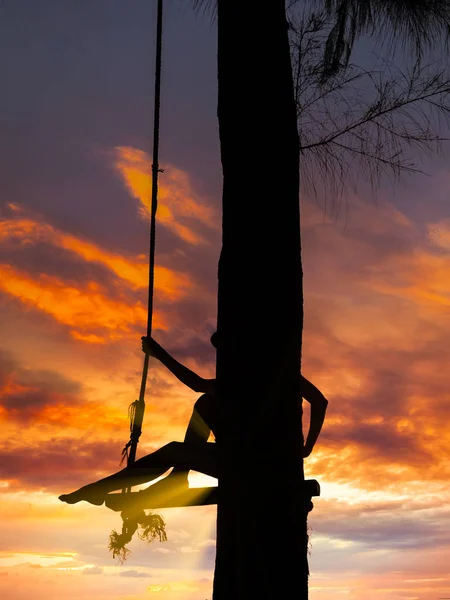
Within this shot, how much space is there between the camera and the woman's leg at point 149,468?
3.81 meters

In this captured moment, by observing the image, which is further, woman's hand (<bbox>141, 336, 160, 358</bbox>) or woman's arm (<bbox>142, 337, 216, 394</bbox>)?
woman's hand (<bbox>141, 336, 160, 358</bbox>)

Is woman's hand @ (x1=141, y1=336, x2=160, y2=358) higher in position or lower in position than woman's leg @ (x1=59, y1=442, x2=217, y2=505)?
higher

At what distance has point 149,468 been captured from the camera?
3988 millimetres

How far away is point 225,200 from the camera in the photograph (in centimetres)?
381

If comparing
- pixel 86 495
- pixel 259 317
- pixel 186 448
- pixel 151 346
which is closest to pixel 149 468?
pixel 186 448

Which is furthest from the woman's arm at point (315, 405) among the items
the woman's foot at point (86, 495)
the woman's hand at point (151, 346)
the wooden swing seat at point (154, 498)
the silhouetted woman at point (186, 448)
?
the woman's foot at point (86, 495)

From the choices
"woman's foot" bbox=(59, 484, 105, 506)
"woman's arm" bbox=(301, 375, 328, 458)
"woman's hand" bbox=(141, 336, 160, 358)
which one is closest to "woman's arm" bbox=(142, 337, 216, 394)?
"woman's hand" bbox=(141, 336, 160, 358)

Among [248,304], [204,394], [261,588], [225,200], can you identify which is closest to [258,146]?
[225,200]

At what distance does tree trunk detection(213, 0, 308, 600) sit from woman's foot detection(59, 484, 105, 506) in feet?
3.17

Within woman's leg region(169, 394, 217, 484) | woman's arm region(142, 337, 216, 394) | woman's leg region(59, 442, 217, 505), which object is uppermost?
woman's arm region(142, 337, 216, 394)

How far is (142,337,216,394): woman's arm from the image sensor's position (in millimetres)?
4465

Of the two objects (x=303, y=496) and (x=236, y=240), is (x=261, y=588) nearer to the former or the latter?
(x=303, y=496)

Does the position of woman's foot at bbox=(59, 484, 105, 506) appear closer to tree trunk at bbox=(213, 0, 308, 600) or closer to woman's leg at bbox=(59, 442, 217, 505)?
woman's leg at bbox=(59, 442, 217, 505)

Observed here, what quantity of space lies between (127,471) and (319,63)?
3.07 m
